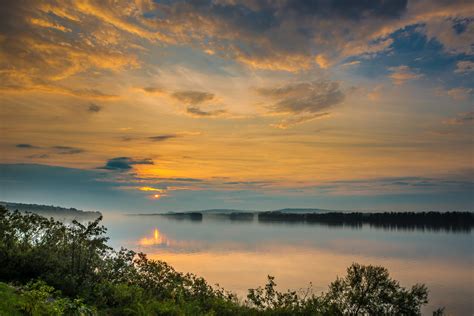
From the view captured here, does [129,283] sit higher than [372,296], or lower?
higher

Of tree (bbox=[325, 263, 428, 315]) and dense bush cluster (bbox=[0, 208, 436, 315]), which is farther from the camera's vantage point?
tree (bbox=[325, 263, 428, 315])

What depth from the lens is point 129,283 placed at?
17625mm

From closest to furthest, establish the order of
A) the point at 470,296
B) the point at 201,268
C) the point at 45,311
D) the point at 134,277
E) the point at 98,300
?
1. the point at 45,311
2. the point at 98,300
3. the point at 134,277
4. the point at 470,296
5. the point at 201,268

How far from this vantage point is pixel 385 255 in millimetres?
77250

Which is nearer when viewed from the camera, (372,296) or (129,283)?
(129,283)

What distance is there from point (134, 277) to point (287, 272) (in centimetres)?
3557

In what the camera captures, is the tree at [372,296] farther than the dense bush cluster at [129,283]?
Yes

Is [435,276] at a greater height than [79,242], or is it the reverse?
[79,242]

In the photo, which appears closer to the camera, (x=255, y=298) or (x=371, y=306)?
(x=255, y=298)

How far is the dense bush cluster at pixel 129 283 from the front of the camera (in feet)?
50.9

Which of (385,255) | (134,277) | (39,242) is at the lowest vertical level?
(385,255)

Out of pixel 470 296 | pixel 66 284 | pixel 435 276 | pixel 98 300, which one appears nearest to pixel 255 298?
pixel 98 300

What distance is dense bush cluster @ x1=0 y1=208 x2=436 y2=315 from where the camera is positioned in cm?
1552

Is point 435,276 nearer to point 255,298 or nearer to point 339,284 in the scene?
point 339,284
